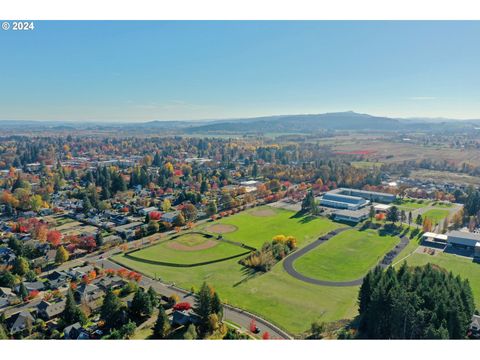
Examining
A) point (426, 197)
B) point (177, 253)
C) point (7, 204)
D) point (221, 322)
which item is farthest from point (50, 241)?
point (426, 197)

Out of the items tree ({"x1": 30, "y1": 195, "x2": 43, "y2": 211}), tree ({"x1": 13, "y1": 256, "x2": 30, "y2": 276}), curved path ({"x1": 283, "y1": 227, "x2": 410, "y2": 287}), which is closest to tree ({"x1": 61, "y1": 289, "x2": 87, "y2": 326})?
tree ({"x1": 13, "y1": 256, "x2": 30, "y2": 276})

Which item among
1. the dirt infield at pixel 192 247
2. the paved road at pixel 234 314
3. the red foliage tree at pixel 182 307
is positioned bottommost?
the paved road at pixel 234 314

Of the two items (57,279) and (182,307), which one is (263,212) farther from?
(57,279)

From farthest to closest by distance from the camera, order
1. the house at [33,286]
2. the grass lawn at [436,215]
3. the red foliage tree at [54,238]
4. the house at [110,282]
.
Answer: the grass lawn at [436,215]
the red foliage tree at [54,238]
the house at [110,282]
the house at [33,286]

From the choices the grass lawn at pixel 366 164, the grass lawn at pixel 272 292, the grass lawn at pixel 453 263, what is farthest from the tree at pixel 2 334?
the grass lawn at pixel 366 164

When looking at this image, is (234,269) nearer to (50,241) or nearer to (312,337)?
(312,337)

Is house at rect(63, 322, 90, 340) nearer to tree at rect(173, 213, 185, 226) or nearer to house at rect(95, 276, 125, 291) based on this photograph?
house at rect(95, 276, 125, 291)

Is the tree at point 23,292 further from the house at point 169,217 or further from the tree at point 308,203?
the tree at point 308,203
